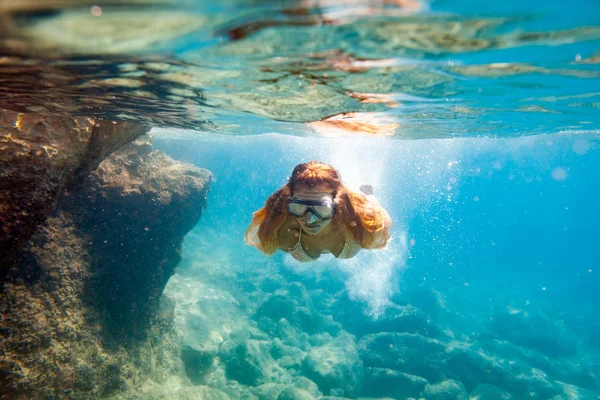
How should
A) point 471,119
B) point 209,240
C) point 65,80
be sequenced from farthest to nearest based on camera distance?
point 209,240 → point 471,119 → point 65,80

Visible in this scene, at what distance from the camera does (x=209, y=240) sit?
Result: 33938mm

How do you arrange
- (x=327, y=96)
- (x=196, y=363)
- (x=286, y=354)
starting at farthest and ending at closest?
(x=286, y=354)
(x=196, y=363)
(x=327, y=96)

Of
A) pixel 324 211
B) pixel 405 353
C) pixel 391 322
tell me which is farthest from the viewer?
pixel 391 322

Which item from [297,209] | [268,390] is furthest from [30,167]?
[268,390]

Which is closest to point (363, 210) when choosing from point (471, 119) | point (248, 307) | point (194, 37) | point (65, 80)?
point (194, 37)

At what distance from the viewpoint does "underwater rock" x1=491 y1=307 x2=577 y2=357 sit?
68.1ft

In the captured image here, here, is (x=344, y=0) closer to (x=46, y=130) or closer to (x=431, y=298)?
(x=46, y=130)

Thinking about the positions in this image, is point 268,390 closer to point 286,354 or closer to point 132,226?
point 286,354

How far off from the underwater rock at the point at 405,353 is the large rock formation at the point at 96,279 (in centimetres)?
885

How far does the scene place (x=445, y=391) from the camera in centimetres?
1213

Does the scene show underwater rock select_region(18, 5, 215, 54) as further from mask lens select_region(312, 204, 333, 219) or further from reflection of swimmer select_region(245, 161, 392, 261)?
mask lens select_region(312, 204, 333, 219)

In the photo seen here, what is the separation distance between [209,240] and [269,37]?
32277 millimetres

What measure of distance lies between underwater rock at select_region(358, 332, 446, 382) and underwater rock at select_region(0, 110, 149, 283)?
47.0ft

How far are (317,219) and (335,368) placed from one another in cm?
1099
